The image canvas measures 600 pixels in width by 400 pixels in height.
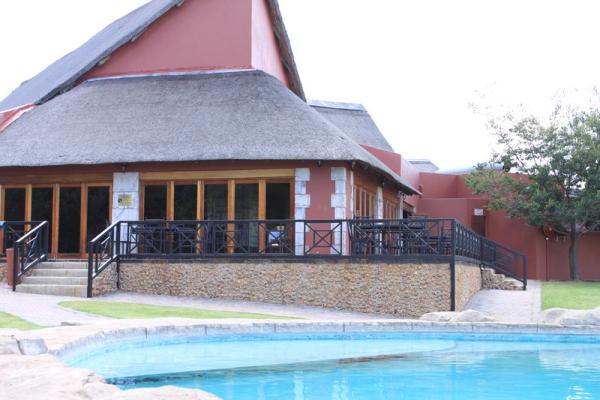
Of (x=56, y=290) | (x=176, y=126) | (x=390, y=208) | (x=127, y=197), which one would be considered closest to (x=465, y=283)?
(x=176, y=126)

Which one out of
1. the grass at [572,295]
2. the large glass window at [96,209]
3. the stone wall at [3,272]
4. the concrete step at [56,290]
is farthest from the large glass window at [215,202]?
the grass at [572,295]

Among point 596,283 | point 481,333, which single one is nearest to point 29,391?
point 481,333

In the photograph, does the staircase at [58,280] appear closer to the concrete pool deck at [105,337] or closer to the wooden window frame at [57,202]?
the wooden window frame at [57,202]

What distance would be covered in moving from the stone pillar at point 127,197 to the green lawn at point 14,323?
282 inches

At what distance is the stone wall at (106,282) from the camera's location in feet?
52.6

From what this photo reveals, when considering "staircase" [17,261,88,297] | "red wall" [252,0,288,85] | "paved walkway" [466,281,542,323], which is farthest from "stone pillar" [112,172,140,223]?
"paved walkway" [466,281,542,323]

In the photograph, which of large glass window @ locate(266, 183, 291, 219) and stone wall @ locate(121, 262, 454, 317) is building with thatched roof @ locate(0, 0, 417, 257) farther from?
stone wall @ locate(121, 262, 454, 317)

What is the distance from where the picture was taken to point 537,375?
29.1ft

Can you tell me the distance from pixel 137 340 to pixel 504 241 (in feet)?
63.7

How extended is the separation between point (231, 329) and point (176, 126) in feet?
31.1

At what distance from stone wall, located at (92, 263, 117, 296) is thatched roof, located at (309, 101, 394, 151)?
15.6m

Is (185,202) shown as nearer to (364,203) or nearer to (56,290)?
(56,290)

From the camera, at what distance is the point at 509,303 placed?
674 inches

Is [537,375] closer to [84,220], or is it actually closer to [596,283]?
[84,220]
